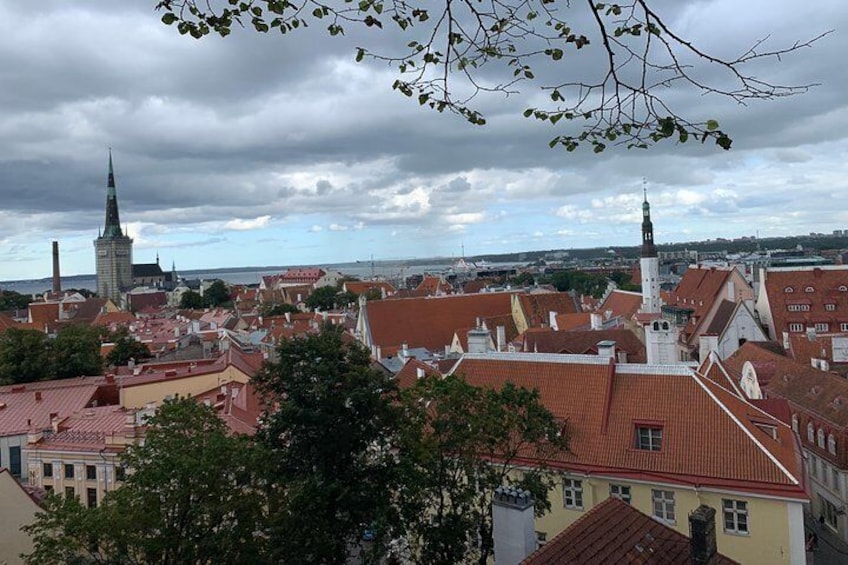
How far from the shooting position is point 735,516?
17734 mm

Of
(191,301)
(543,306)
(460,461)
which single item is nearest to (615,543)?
(460,461)

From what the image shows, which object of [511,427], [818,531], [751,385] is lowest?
[818,531]

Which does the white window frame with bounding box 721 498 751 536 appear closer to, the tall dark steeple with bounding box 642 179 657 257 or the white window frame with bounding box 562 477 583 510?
the white window frame with bounding box 562 477 583 510

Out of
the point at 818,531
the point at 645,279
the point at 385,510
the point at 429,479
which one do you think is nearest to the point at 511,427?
the point at 429,479

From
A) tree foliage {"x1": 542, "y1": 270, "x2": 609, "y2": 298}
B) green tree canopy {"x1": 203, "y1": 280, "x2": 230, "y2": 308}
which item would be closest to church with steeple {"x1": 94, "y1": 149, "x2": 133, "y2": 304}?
green tree canopy {"x1": 203, "y1": 280, "x2": 230, "y2": 308}

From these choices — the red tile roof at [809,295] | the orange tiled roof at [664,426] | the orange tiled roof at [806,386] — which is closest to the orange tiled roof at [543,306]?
Answer: the red tile roof at [809,295]

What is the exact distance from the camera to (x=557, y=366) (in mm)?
22953

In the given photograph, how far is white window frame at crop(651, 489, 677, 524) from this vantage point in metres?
18.5

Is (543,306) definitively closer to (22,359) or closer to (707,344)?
(707,344)

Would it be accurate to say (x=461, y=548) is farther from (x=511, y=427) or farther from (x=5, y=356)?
(x=5, y=356)

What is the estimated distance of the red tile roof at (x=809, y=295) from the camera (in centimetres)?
5231

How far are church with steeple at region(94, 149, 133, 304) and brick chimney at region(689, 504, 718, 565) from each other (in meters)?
189

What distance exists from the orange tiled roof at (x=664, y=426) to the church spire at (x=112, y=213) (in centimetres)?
18450

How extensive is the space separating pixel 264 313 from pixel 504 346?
205 feet
